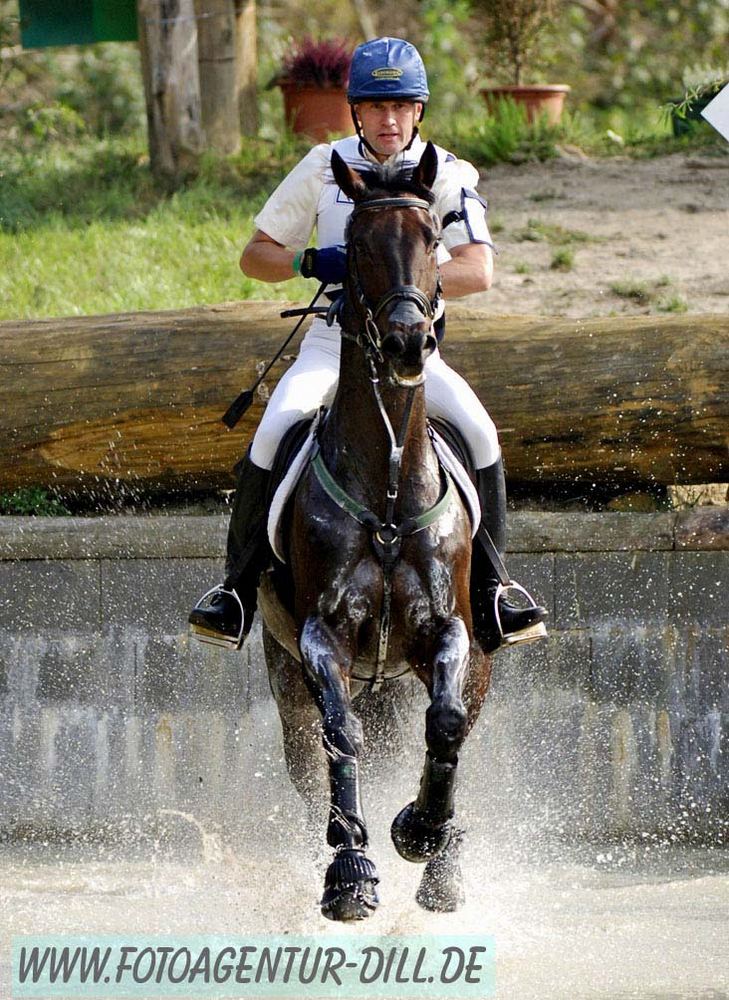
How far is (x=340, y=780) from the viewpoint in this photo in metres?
5.42

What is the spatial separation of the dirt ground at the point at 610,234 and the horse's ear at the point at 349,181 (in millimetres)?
5289

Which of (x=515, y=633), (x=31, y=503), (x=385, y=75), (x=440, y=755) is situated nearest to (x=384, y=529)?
(x=440, y=755)

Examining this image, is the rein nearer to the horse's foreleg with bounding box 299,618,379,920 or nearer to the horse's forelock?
the horse's forelock

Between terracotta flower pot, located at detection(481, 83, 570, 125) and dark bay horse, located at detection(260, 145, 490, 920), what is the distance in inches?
343

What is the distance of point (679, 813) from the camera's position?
8438 millimetres

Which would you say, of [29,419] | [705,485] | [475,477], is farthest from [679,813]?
[29,419]

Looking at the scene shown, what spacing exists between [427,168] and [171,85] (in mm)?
7845

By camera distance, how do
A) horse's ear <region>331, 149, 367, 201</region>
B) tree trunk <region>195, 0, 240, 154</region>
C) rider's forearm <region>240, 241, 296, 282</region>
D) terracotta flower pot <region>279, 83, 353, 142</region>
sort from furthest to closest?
terracotta flower pot <region>279, 83, 353, 142</region>, tree trunk <region>195, 0, 240, 154</region>, rider's forearm <region>240, 241, 296, 282</region>, horse's ear <region>331, 149, 367, 201</region>

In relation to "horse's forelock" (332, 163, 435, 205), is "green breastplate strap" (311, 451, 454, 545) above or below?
below

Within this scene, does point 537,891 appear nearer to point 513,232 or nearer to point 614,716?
point 614,716

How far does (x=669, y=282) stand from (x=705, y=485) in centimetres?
238

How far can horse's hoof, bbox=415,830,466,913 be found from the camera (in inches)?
246

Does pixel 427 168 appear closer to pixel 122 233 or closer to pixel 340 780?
pixel 340 780

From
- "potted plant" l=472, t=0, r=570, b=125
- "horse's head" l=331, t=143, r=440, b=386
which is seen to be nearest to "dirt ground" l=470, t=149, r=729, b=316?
"potted plant" l=472, t=0, r=570, b=125
